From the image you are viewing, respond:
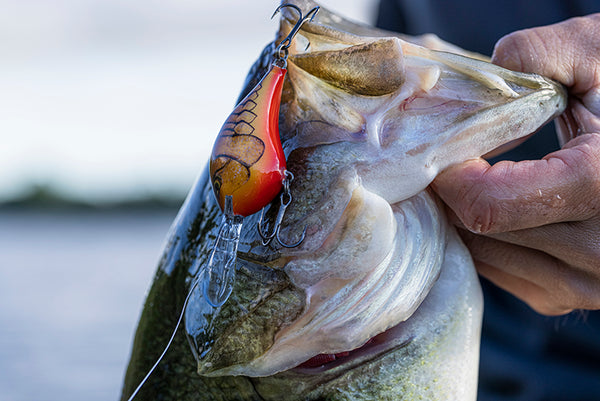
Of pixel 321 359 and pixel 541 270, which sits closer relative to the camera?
pixel 321 359

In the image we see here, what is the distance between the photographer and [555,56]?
1.42 m

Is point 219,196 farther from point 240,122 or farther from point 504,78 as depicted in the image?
point 504,78

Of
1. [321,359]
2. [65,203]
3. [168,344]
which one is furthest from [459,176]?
[65,203]

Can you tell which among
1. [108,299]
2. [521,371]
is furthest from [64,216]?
[521,371]

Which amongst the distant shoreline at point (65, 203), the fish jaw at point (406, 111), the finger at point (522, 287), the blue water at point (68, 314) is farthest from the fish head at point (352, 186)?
the distant shoreline at point (65, 203)

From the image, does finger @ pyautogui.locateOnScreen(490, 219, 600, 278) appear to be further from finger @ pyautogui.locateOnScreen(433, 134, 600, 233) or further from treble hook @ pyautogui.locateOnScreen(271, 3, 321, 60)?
treble hook @ pyautogui.locateOnScreen(271, 3, 321, 60)

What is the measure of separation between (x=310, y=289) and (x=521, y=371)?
159 cm

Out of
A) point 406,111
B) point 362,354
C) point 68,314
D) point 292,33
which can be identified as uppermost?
point 68,314

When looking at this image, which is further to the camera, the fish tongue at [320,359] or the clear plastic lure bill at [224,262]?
the fish tongue at [320,359]

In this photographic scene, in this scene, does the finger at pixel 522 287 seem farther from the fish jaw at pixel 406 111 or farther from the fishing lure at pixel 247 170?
the fishing lure at pixel 247 170

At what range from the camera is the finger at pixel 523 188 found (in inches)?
49.9

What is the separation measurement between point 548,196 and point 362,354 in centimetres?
51

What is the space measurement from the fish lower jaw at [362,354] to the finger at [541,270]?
0.32 m

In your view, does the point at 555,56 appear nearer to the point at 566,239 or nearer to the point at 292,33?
the point at 566,239
